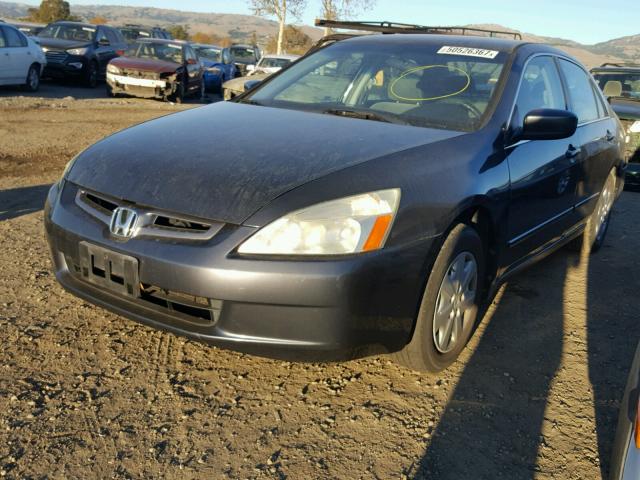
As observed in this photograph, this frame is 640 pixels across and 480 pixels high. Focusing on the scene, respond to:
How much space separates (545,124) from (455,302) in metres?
1.07

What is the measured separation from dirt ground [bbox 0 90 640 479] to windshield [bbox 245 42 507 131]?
124 cm

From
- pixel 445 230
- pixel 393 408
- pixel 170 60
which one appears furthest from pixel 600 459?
pixel 170 60

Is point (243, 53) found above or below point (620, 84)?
below

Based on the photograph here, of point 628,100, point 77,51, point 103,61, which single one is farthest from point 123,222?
point 103,61

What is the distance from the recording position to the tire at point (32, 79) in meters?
13.9

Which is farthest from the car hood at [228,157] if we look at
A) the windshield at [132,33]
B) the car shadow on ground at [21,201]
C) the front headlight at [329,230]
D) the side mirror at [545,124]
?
the windshield at [132,33]

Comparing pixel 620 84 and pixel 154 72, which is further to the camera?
pixel 154 72

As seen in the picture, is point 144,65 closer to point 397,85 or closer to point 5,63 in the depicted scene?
point 5,63

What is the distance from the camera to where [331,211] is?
2.46 m

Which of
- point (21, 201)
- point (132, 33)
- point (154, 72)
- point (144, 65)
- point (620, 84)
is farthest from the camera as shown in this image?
point (132, 33)

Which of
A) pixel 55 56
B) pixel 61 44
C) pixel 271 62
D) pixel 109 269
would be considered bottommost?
pixel 55 56

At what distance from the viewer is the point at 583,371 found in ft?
10.5

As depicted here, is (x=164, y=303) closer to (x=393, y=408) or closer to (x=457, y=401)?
(x=393, y=408)

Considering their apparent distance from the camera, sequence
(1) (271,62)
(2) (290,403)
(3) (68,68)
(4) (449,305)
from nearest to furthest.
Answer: (2) (290,403)
(4) (449,305)
(3) (68,68)
(1) (271,62)
